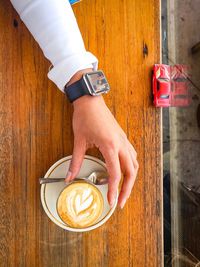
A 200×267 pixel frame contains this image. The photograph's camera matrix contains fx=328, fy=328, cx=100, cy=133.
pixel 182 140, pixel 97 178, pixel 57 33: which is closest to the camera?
pixel 57 33

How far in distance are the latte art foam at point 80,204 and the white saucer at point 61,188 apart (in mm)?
25

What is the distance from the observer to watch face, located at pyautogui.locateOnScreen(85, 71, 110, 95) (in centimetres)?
95

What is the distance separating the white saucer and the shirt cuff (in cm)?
25

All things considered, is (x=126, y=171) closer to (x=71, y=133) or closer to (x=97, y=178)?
(x=97, y=178)

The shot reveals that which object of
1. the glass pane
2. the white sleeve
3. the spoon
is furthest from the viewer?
the glass pane

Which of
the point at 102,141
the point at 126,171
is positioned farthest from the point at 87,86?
the point at 126,171

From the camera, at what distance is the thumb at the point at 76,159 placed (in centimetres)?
96

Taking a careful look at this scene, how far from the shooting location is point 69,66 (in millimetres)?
946

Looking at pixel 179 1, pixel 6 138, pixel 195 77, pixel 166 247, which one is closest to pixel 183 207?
pixel 166 247

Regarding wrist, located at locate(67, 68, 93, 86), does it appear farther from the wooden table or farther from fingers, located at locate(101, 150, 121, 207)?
fingers, located at locate(101, 150, 121, 207)

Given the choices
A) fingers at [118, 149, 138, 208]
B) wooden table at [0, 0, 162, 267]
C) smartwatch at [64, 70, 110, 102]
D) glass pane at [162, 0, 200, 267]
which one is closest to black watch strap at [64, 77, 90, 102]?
smartwatch at [64, 70, 110, 102]

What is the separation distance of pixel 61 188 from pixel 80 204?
8cm

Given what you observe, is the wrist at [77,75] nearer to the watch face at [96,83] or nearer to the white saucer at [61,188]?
the watch face at [96,83]

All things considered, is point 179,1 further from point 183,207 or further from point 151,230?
point 151,230
